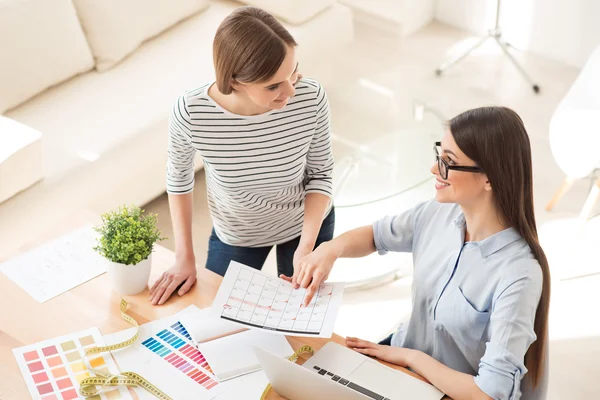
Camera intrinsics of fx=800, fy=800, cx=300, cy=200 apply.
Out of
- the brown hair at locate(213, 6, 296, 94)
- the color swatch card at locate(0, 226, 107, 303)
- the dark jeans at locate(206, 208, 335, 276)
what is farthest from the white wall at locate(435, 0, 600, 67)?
the color swatch card at locate(0, 226, 107, 303)

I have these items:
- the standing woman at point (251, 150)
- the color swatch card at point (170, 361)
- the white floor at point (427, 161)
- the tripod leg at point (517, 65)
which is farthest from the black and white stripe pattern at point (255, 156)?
the tripod leg at point (517, 65)

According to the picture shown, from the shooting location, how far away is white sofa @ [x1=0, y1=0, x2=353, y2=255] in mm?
2926

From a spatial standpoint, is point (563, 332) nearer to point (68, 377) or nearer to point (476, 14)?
point (68, 377)

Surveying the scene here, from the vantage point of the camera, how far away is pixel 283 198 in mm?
2137

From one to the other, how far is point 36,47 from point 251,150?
1.57 metres

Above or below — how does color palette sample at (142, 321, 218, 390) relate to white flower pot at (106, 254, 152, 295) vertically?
below

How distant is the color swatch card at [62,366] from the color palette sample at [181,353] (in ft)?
0.34

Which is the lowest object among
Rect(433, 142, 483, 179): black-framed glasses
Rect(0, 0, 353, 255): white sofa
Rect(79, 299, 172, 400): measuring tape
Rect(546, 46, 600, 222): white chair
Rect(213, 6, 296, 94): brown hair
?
Rect(546, 46, 600, 222): white chair

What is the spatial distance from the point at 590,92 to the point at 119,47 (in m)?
1.97

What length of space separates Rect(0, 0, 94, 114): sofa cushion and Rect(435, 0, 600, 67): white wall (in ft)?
7.82

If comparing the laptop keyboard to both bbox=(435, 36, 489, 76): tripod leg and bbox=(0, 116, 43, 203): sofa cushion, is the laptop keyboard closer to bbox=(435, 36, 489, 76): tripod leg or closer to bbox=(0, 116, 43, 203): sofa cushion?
bbox=(0, 116, 43, 203): sofa cushion

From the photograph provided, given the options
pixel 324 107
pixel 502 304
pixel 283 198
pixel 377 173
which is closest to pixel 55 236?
pixel 283 198

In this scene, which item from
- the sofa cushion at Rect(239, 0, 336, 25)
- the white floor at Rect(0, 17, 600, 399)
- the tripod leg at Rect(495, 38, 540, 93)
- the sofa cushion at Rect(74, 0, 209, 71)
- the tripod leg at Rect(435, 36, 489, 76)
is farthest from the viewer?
the tripod leg at Rect(435, 36, 489, 76)

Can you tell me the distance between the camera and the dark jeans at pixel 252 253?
2242 mm
